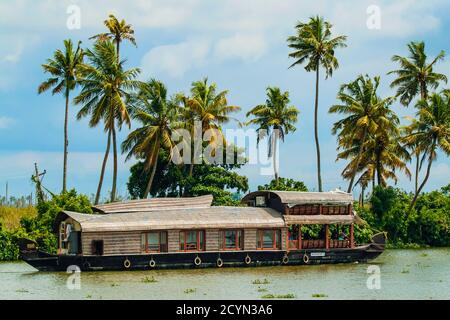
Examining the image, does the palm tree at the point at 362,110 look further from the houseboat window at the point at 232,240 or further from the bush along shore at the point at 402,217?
the houseboat window at the point at 232,240

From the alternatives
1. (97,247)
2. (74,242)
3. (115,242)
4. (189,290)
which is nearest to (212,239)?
(115,242)

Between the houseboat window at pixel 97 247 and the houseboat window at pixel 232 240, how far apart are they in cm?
508

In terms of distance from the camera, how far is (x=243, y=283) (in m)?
28.6

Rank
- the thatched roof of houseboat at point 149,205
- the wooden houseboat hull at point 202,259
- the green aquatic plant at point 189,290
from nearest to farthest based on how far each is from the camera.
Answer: the green aquatic plant at point 189,290 → the wooden houseboat hull at point 202,259 → the thatched roof of houseboat at point 149,205

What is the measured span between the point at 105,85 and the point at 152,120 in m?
3.71

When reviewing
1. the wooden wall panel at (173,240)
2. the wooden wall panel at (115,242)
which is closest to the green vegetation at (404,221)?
the wooden wall panel at (173,240)

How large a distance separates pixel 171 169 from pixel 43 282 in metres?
23.5

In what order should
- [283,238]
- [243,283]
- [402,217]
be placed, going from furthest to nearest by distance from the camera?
[402,217] < [283,238] < [243,283]

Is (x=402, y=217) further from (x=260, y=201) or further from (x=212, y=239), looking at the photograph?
(x=212, y=239)

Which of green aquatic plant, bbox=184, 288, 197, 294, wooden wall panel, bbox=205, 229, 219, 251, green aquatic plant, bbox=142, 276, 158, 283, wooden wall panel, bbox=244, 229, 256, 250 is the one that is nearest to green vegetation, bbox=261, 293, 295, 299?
green aquatic plant, bbox=184, 288, 197, 294

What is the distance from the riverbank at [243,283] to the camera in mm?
25531

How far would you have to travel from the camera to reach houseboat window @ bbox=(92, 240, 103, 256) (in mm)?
32750

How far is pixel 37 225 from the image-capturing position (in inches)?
1649
